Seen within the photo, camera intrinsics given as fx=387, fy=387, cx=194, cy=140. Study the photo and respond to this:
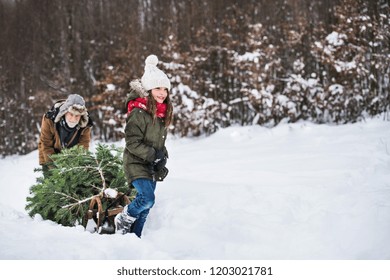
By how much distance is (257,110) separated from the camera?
1021 cm

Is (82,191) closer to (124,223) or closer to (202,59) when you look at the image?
(124,223)

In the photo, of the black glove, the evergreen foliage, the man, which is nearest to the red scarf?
the black glove

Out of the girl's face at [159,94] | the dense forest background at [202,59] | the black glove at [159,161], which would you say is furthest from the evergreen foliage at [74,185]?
the dense forest background at [202,59]

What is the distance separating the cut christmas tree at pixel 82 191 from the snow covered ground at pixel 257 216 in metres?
0.25

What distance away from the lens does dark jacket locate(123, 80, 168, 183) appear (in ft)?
11.5

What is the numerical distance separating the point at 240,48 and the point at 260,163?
5.11 m

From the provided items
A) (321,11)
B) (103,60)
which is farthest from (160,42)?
(321,11)

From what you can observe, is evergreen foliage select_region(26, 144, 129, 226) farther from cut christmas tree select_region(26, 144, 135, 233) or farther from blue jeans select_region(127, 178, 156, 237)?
blue jeans select_region(127, 178, 156, 237)

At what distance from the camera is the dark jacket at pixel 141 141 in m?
3.52

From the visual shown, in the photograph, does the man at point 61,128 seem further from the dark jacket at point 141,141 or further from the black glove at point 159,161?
the black glove at point 159,161

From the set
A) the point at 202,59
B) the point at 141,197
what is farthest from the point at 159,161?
the point at 202,59

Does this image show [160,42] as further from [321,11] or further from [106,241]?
[106,241]

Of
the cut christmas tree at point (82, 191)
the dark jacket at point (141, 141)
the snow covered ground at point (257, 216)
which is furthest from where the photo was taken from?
the cut christmas tree at point (82, 191)

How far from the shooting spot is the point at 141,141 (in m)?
3.59
